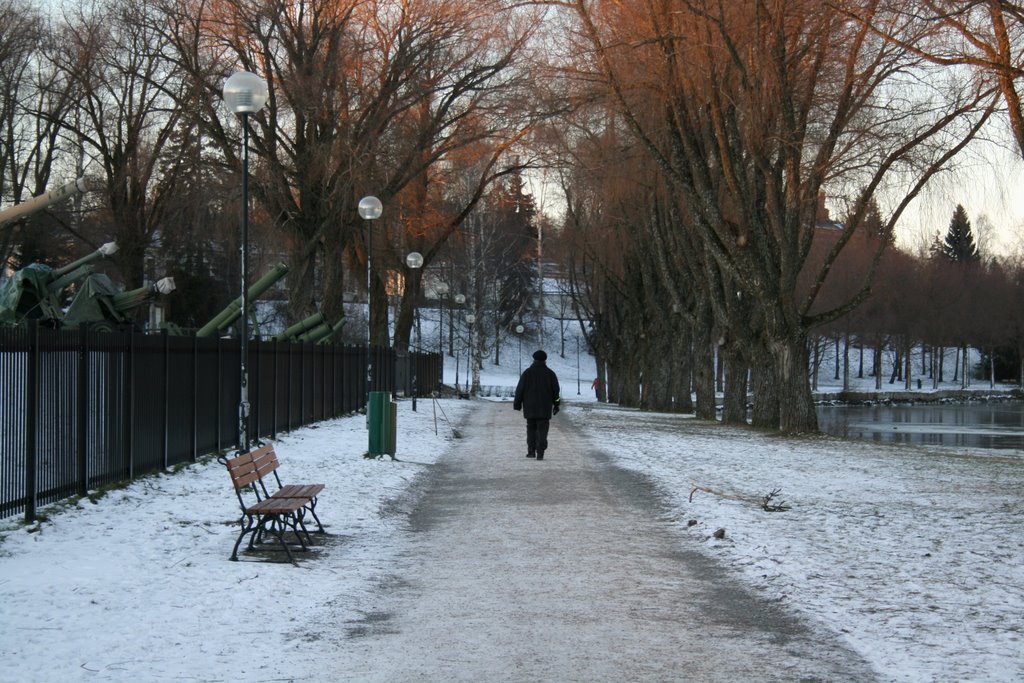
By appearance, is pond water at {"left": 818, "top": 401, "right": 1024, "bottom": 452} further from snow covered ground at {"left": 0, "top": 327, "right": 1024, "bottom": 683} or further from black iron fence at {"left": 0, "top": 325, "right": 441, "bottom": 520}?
black iron fence at {"left": 0, "top": 325, "right": 441, "bottom": 520}

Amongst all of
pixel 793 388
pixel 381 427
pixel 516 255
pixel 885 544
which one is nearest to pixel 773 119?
pixel 793 388

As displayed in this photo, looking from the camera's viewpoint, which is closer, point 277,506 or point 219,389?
point 277,506

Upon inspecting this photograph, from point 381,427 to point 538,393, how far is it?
2.73 m

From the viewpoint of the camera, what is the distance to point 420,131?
116ft

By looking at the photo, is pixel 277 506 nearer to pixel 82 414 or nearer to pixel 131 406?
pixel 82 414

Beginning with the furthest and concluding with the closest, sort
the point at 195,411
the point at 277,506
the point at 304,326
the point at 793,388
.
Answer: the point at 304,326 < the point at 793,388 < the point at 195,411 < the point at 277,506

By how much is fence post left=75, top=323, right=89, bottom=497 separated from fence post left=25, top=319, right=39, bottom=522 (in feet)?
3.72

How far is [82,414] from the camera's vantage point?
12.1m

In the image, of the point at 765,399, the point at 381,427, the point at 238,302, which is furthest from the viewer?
the point at 765,399

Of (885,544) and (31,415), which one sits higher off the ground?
(31,415)

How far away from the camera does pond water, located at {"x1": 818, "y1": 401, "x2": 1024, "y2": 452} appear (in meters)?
33.6

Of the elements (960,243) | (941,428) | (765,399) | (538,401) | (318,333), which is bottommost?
(941,428)

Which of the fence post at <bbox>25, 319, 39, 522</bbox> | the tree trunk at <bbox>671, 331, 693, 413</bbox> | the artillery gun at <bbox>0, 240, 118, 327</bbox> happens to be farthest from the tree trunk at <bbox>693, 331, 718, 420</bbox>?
the fence post at <bbox>25, 319, 39, 522</bbox>

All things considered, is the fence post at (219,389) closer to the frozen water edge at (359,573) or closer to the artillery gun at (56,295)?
the frozen water edge at (359,573)
